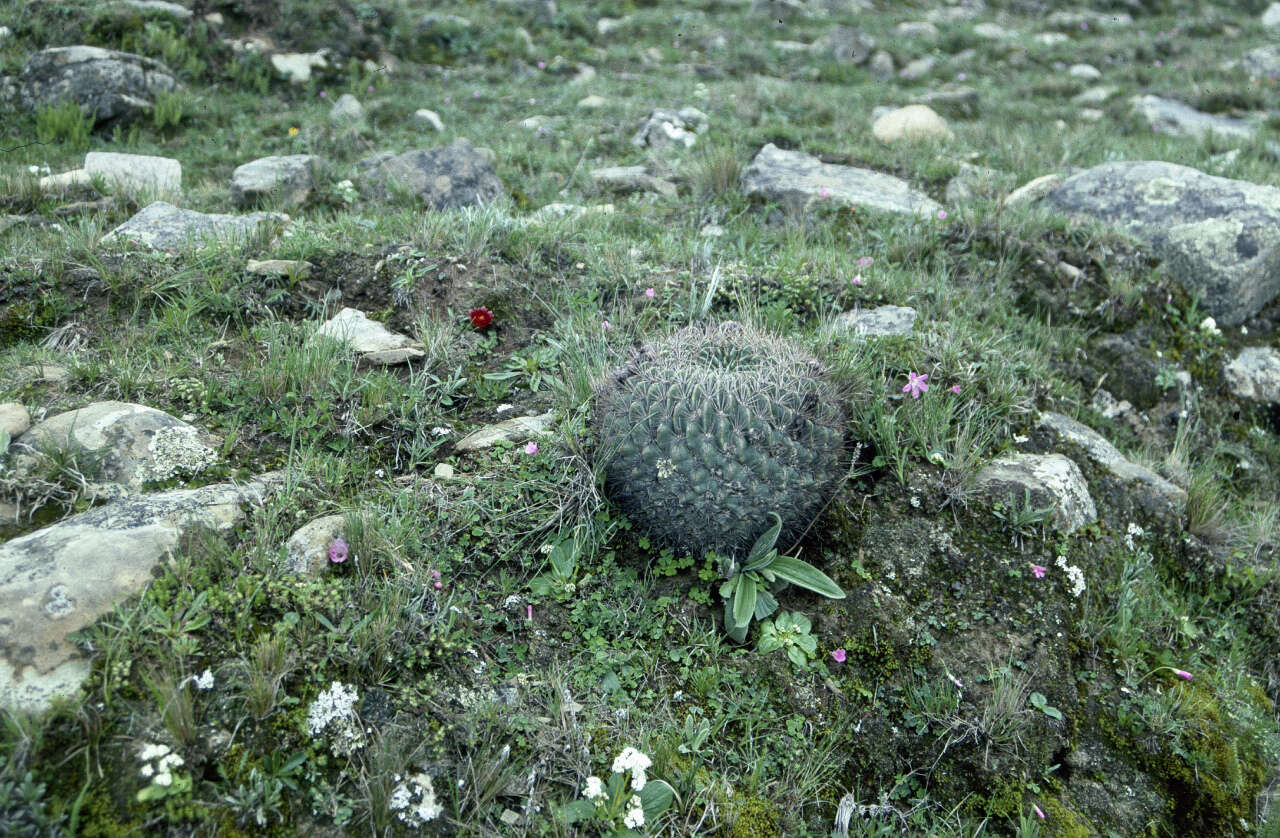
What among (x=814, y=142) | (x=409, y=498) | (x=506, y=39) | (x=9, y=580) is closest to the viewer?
(x=9, y=580)

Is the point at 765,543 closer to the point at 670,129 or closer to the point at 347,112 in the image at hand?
the point at 670,129

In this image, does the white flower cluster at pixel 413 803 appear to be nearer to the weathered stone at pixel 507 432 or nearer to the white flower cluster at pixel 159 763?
the white flower cluster at pixel 159 763

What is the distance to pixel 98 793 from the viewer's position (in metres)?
2.11

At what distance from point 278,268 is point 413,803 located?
268cm

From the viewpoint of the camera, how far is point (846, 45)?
10.1m

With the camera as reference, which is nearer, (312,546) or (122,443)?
(312,546)

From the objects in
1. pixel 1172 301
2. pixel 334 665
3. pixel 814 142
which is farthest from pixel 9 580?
pixel 814 142

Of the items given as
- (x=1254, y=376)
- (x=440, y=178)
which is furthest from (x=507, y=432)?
(x=1254, y=376)

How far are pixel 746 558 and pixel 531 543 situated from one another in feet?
2.50

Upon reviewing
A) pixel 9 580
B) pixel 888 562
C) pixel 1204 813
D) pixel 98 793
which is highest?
pixel 9 580

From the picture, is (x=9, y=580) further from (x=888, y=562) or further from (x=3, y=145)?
(x=3, y=145)

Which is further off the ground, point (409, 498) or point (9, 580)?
point (9, 580)

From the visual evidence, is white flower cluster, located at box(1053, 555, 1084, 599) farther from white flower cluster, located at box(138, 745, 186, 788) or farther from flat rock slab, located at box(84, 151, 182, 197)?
flat rock slab, located at box(84, 151, 182, 197)

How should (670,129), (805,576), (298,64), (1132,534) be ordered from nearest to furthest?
(805,576)
(1132,534)
(670,129)
(298,64)
